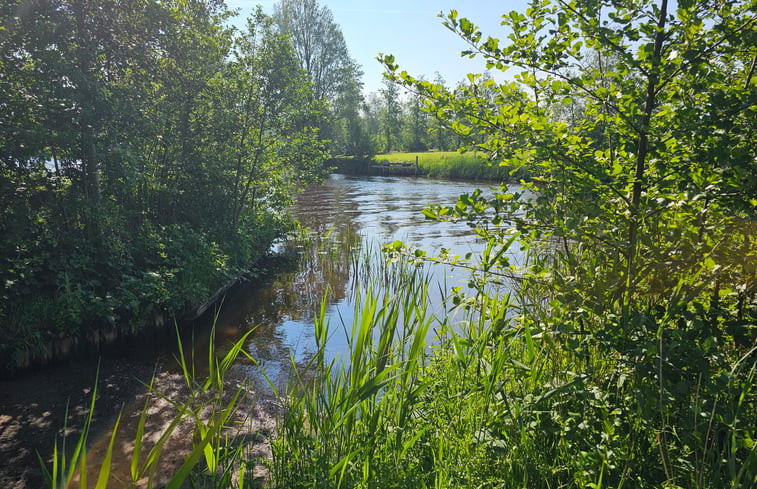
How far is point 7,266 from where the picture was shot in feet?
19.4

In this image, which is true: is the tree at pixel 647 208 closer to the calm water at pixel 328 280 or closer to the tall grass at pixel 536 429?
the tall grass at pixel 536 429

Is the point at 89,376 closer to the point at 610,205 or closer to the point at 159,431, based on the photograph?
the point at 159,431

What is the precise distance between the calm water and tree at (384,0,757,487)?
879 millimetres

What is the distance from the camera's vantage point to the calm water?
7000 mm

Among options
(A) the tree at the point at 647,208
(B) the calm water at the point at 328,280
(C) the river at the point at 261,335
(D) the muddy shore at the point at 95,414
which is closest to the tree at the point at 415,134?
(B) the calm water at the point at 328,280

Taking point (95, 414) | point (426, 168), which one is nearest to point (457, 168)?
point (426, 168)

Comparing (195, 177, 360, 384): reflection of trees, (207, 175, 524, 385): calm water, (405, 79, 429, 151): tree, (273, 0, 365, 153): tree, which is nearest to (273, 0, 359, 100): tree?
(273, 0, 365, 153): tree

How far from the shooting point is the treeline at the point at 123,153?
598 cm

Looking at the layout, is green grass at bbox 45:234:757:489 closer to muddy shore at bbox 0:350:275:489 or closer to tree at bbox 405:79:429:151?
muddy shore at bbox 0:350:275:489

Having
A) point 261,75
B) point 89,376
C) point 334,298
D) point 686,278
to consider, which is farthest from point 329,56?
point 686,278

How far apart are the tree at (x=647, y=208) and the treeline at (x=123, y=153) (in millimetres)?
5505

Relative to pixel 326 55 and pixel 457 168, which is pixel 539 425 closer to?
pixel 457 168

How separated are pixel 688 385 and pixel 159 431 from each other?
4.60 metres

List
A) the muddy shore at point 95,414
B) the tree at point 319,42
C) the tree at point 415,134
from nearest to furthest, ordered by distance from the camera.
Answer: the muddy shore at point 95,414, the tree at point 319,42, the tree at point 415,134
